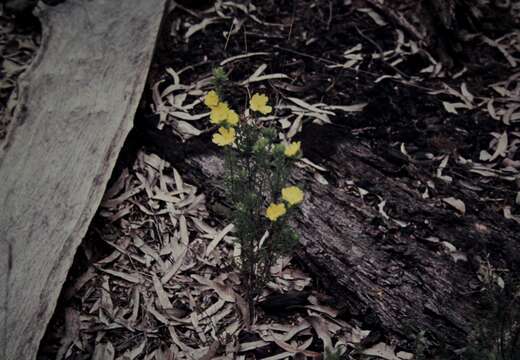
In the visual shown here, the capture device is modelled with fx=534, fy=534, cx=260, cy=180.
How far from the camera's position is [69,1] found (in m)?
3.96

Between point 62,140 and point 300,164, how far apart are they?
1358mm

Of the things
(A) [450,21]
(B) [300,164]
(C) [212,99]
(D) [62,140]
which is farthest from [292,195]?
(A) [450,21]

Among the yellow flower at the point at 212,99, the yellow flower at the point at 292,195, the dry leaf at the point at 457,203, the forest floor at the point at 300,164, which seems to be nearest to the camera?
the yellow flower at the point at 292,195

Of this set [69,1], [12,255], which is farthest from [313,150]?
[69,1]

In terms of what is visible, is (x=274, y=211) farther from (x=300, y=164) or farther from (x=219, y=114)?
(x=300, y=164)

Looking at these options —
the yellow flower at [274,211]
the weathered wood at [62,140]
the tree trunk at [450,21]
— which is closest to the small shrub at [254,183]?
the yellow flower at [274,211]

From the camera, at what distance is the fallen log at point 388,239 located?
237 centimetres

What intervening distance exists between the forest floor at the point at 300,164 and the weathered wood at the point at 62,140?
0.15 m

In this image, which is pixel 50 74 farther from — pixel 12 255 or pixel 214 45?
pixel 12 255

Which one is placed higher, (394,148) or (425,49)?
(425,49)

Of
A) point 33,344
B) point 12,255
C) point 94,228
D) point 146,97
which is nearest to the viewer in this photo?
point 33,344

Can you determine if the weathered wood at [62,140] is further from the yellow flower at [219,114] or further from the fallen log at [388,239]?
the yellow flower at [219,114]

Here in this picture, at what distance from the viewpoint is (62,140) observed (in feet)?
9.96

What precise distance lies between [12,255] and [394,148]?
6.89 feet
